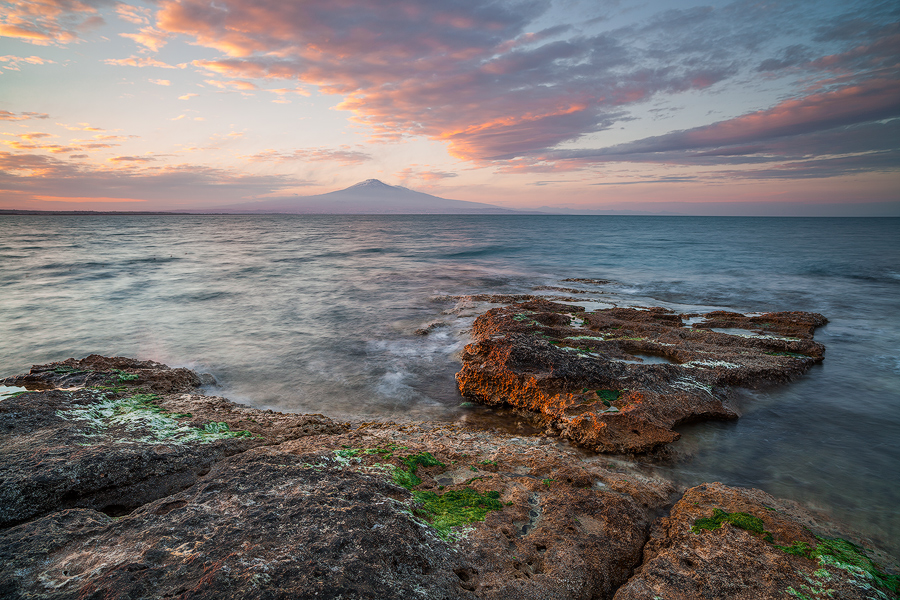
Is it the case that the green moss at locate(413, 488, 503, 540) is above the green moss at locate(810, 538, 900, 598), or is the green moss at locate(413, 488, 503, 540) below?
above

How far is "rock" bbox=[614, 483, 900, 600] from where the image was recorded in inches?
116

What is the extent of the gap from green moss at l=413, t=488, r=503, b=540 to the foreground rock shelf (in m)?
0.02

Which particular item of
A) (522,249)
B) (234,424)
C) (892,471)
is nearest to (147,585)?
(234,424)

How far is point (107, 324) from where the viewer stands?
12.2 m

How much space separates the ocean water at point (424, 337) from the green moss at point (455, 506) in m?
2.52

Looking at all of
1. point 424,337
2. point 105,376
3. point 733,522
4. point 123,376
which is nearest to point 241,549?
point 733,522

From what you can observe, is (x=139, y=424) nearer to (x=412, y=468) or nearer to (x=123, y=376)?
(x=123, y=376)

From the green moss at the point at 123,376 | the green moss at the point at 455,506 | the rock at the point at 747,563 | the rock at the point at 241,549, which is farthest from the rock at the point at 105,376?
the rock at the point at 747,563

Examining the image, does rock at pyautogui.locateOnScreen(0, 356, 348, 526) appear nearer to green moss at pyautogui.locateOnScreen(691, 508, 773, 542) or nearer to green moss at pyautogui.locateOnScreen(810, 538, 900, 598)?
green moss at pyautogui.locateOnScreen(691, 508, 773, 542)

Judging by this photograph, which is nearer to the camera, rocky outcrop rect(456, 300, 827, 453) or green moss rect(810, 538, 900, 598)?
green moss rect(810, 538, 900, 598)

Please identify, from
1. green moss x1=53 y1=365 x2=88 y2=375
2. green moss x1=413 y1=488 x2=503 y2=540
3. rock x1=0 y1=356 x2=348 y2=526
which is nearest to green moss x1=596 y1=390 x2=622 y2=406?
green moss x1=413 y1=488 x2=503 y2=540

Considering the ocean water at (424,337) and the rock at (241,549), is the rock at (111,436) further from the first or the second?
the ocean water at (424,337)

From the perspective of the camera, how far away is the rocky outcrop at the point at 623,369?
5.85m

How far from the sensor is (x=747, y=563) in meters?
3.18
